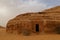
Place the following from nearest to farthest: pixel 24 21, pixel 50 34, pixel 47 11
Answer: pixel 50 34, pixel 24 21, pixel 47 11

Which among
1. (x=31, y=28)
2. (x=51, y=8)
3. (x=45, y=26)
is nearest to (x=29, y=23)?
(x=31, y=28)

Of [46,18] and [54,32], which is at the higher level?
[46,18]

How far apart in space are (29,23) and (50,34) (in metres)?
2.11

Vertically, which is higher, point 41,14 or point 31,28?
point 41,14

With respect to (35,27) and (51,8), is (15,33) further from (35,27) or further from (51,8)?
(51,8)

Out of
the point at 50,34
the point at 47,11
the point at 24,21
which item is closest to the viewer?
the point at 50,34

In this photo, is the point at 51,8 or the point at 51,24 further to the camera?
the point at 51,8

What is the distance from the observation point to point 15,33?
53.7ft

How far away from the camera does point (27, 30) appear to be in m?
15.8

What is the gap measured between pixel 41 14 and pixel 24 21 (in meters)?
1.62

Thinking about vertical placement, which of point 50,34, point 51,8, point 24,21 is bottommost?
point 50,34

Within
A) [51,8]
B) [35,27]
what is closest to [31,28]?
[35,27]

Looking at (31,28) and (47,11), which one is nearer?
(31,28)

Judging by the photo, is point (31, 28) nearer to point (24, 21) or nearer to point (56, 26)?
point (24, 21)
